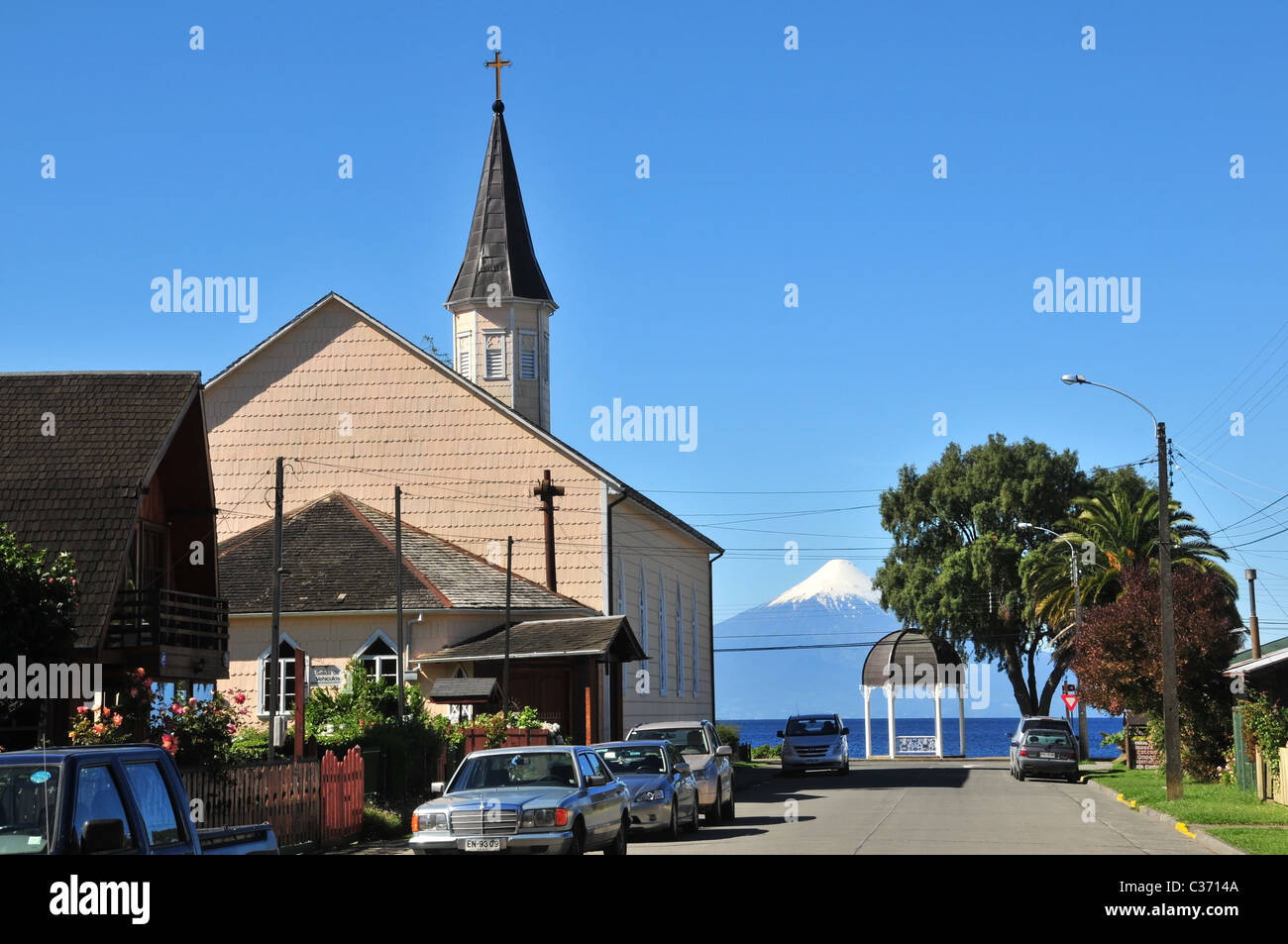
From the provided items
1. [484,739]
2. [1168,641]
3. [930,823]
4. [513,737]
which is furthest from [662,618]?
[930,823]

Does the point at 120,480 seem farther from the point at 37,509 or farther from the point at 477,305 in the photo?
the point at 477,305

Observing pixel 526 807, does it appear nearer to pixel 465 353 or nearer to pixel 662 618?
pixel 662 618

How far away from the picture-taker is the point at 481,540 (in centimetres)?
4578

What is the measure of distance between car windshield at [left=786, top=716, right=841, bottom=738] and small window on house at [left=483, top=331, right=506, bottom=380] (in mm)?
15344

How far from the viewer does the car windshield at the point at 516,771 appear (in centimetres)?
1798

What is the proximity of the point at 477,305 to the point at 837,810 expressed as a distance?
27.4m

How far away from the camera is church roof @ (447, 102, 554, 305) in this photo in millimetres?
52719

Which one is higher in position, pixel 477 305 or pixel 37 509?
pixel 477 305

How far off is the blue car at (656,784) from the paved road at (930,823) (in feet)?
1.07

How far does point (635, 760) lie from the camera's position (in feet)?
78.9

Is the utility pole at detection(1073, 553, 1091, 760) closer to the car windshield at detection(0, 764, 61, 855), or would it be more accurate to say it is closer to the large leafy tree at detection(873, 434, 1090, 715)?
the large leafy tree at detection(873, 434, 1090, 715)

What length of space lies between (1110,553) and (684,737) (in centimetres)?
3178

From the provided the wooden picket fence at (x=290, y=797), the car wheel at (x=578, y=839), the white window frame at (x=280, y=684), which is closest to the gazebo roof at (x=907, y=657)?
the white window frame at (x=280, y=684)
